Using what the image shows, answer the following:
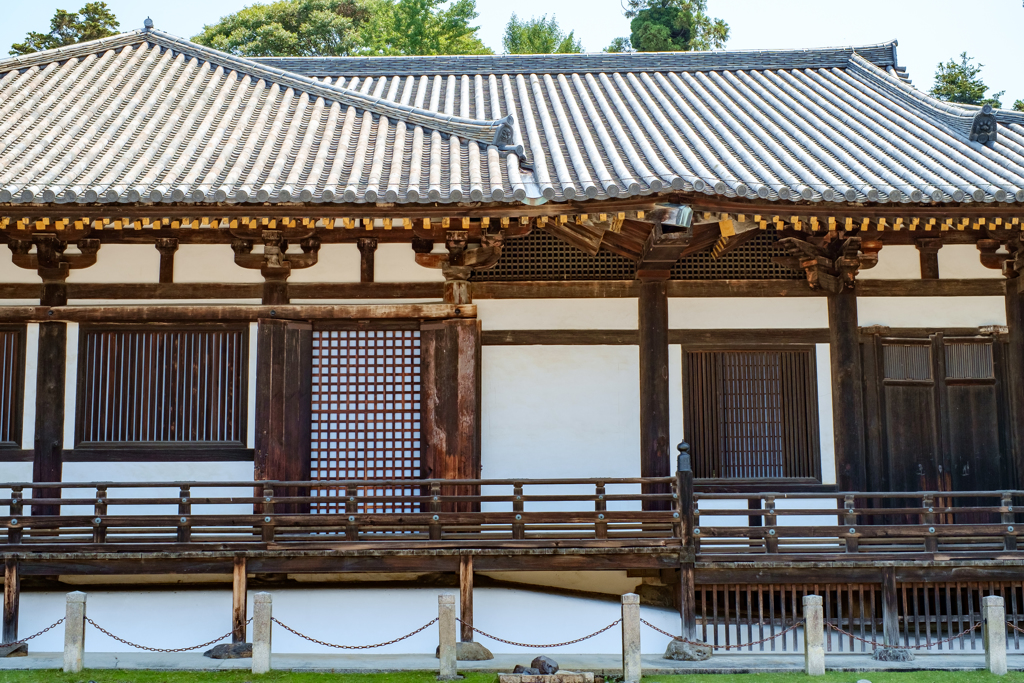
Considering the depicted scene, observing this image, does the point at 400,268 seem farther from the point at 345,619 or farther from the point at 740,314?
the point at 740,314

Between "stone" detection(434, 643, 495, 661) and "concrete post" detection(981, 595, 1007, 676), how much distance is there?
4.48 metres

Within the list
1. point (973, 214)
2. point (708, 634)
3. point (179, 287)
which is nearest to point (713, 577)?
point (708, 634)

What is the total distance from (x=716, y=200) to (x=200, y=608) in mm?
6599

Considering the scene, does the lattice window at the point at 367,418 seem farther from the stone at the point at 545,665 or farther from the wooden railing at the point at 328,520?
the stone at the point at 545,665

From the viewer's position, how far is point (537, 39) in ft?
111

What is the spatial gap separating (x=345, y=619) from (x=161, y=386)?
323 cm

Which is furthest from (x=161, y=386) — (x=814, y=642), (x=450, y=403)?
(x=814, y=642)

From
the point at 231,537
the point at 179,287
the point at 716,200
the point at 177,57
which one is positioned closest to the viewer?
the point at 716,200

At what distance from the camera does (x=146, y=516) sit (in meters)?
8.16

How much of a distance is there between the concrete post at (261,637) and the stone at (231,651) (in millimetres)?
637

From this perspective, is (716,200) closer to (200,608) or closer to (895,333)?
(895,333)

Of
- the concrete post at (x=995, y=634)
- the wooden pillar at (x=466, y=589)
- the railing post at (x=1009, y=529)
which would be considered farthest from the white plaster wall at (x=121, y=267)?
the railing post at (x=1009, y=529)

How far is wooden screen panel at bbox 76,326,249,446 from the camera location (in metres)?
9.05

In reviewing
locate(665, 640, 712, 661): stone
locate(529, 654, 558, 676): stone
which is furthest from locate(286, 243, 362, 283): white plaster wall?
locate(665, 640, 712, 661): stone
